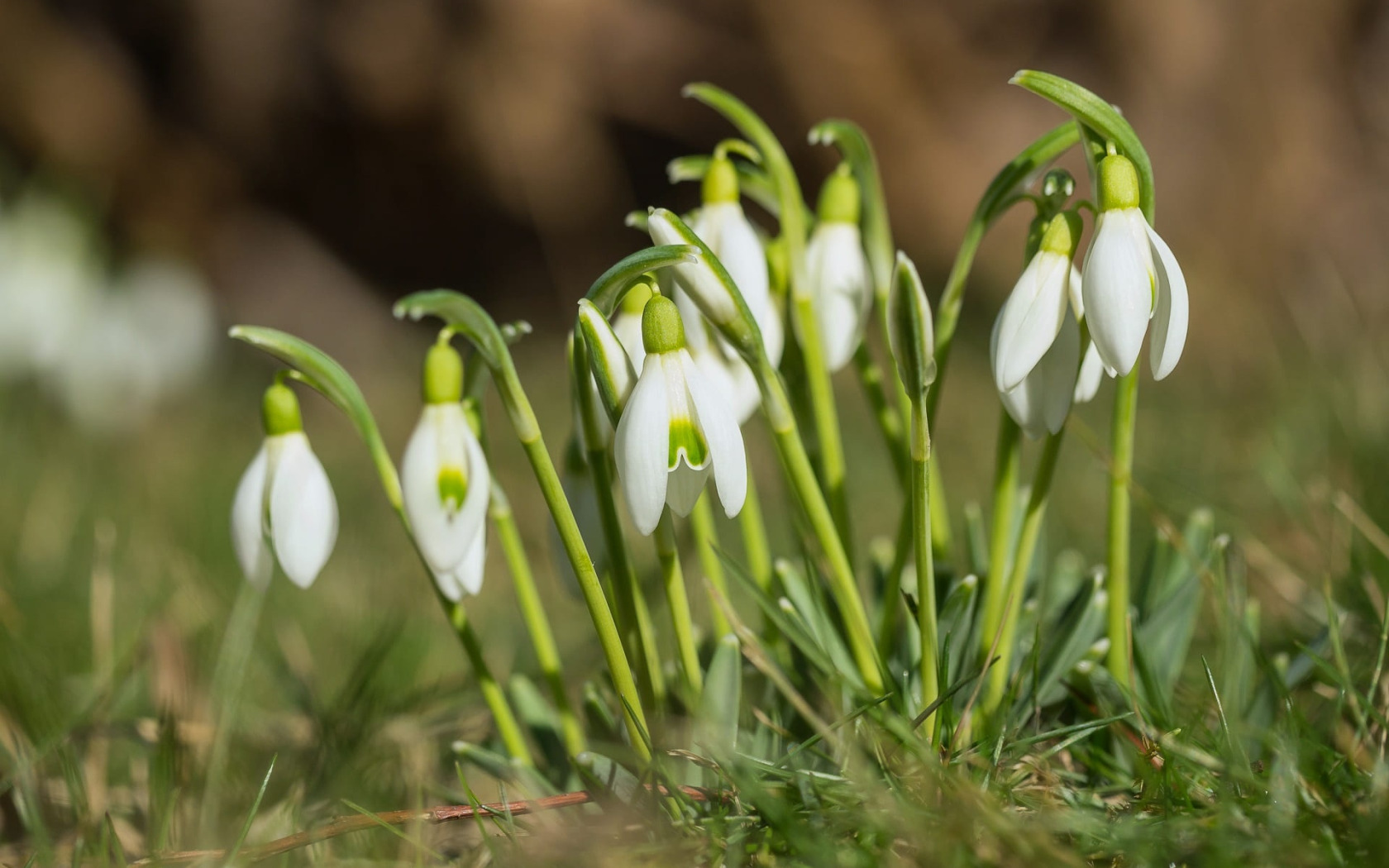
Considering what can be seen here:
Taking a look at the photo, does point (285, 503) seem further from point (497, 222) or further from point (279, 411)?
point (497, 222)

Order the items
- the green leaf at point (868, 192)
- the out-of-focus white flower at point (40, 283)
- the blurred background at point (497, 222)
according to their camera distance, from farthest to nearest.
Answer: the out-of-focus white flower at point (40, 283)
the blurred background at point (497, 222)
the green leaf at point (868, 192)

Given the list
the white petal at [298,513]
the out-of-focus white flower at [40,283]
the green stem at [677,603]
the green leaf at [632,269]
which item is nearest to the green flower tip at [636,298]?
the green leaf at [632,269]

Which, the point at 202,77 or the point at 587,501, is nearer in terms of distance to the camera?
the point at 587,501

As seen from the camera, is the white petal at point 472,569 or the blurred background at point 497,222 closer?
the white petal at point 472,569

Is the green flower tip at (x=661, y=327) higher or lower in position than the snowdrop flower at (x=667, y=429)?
higher

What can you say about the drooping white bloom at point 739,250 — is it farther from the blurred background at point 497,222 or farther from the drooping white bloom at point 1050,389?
the blurred background at point 497,222

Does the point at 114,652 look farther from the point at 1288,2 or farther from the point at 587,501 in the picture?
the point at 1288,2

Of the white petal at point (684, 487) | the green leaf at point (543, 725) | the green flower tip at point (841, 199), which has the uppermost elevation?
the green flower tip at point (841, 199)

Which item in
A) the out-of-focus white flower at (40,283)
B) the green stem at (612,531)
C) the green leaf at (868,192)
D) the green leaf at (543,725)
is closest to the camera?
the green stem at (612,531)

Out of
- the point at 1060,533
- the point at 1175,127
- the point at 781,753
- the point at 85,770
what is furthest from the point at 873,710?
the point at 1175,127
